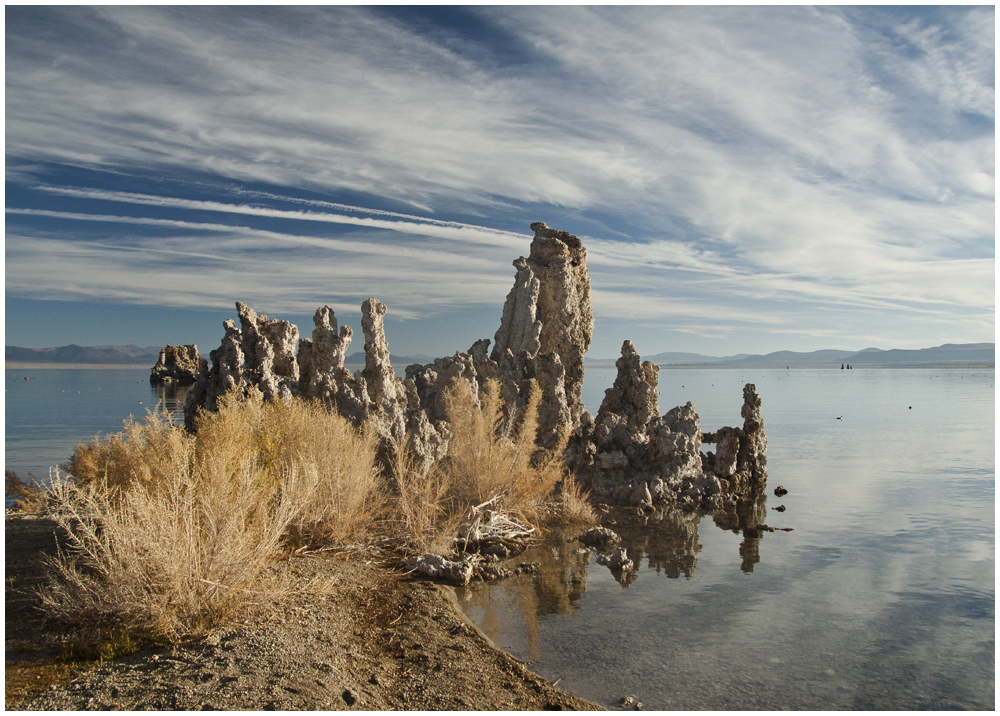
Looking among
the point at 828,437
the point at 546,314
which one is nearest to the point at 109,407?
the point at 546,314

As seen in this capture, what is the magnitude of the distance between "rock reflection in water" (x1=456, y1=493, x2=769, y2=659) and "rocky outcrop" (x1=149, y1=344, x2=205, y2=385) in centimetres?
6688

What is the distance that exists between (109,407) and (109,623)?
1858 inches

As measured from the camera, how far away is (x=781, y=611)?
990 cm

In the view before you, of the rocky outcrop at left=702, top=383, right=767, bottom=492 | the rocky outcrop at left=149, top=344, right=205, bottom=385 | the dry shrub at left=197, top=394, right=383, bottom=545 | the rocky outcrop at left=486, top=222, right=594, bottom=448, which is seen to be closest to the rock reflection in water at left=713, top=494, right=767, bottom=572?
the rocky outcrop at left=702, top=383, right=767, bottom=492

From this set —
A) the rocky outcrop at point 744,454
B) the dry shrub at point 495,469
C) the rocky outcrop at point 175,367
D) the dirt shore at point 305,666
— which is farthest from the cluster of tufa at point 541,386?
the rocky outcrop at point 175,367

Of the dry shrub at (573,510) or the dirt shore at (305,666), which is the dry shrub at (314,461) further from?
the dry shrub at (573,510)

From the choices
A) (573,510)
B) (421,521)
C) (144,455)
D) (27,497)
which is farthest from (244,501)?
(27,497)

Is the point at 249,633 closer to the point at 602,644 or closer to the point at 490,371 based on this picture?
the point at 602,644

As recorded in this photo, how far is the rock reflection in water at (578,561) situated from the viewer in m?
9.06

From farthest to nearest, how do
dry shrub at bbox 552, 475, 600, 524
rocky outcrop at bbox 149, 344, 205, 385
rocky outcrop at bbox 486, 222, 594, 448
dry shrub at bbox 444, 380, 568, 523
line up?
rocky outcrop at bbox 149, 344, 205, 385
rocky outcrop at bbox 486, 222, 594, 448
dry shrub at bbox 552, 475, 600, 524
dry shrub at bbox 444, 380, 568, 523

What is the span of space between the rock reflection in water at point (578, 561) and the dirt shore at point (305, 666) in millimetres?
728

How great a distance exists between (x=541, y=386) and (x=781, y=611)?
969 centimetres

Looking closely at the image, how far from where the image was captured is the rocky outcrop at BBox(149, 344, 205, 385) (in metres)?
71.6

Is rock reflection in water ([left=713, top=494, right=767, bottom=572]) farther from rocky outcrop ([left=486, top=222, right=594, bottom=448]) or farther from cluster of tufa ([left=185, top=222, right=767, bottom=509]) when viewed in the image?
rocky outcrop ([left=486, top=222, right=594, bottom=448])
